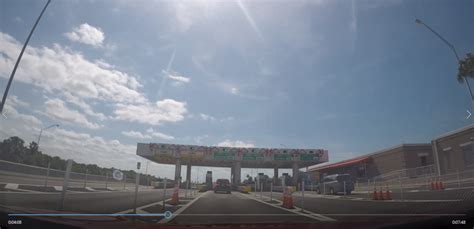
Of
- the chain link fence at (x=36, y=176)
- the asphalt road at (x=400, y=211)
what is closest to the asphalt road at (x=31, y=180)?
the chain link fence at (x=36, y=176)

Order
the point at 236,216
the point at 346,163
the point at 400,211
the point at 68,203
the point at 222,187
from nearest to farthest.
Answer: the point at 236,216, the point at 400,211, the point at 68,203, the point at 222,187, the point at 346,163

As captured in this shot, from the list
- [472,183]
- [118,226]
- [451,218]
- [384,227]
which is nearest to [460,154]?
[472,183]

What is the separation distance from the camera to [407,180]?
91.9 ft

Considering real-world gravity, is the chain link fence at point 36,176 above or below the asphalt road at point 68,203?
above

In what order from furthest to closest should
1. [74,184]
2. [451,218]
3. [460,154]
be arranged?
[460,154]
[74,184]
[451,218]

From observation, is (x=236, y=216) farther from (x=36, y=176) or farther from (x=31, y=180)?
(x=36, y=176)

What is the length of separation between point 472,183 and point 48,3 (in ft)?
76.5

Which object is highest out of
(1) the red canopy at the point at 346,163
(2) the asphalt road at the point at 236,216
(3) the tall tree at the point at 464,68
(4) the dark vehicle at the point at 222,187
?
(3) the tall tree at the point at 464,68

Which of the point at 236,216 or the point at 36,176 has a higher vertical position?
the point at 36,176

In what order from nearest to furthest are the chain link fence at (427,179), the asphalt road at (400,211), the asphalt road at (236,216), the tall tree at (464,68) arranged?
the asphalt road at (236,216)
the asphalt road at (400,211)
the tall tree at (464,68)
the chain link fence at (427,179)

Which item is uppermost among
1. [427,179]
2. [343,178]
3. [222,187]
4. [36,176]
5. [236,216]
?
[427,179]

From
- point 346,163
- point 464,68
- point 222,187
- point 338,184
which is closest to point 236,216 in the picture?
point 464,68

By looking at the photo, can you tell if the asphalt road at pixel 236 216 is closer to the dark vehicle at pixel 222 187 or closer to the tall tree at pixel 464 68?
the tall tree at pixel 464 68

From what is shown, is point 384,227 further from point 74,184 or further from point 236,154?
point 236,154
